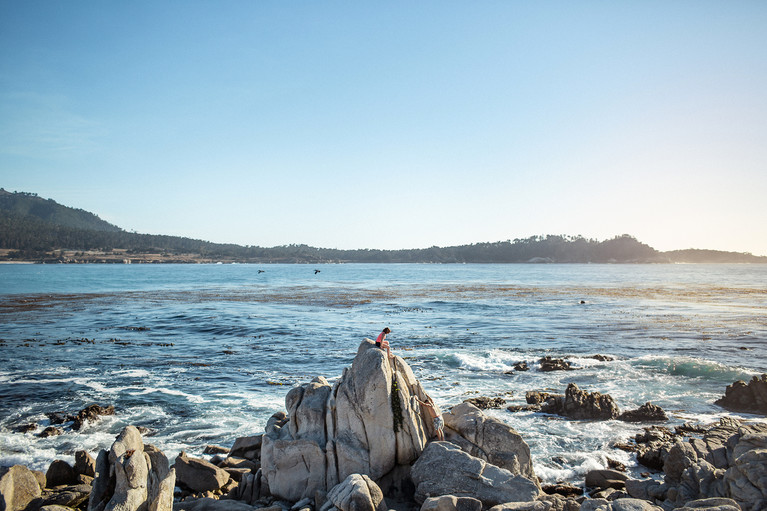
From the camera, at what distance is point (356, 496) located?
9477mm

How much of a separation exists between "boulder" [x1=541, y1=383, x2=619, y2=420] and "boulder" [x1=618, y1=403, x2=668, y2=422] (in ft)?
1.20

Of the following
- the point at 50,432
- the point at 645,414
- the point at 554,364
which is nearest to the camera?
the point at 50,432

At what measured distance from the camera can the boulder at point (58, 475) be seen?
40.3ft

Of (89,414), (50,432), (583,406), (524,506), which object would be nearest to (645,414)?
(583,406)

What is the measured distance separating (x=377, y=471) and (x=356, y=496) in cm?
200

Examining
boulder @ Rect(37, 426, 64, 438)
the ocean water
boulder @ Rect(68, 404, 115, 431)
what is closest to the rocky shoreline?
the ocean water

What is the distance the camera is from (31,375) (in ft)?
78.6

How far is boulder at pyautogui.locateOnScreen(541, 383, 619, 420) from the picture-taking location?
17828mm

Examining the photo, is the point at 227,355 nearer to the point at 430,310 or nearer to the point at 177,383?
the point at 177,383

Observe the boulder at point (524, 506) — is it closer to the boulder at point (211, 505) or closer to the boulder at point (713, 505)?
the boulder at point (713, 505)

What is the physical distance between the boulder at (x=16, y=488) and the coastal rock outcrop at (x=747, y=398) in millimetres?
23075

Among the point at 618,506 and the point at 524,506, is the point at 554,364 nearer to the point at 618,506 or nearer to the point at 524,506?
the point at 524,506

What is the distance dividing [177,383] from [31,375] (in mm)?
7623

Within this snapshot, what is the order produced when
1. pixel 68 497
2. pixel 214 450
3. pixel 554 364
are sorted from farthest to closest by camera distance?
pixel 554 364 → pixel 214 450 → pixel 68 497
